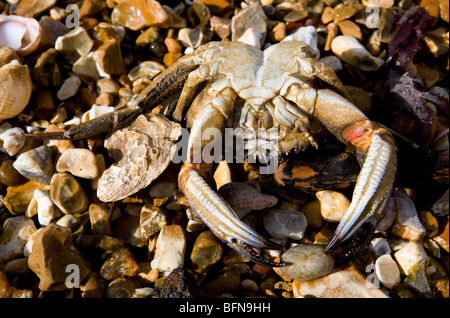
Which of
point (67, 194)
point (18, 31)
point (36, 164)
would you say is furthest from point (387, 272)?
point (18, 31)

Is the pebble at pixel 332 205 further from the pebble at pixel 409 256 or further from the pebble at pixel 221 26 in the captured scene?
the pebble at pixel 221 26

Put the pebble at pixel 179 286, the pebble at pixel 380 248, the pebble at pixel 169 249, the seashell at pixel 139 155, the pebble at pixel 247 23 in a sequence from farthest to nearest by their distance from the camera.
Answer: the pebble at pixel 247 23 → the pebble at pixel 380 248 → the seashell at pixel 139 155 → the pebble at pixel 169 249 → the pebble at pixel 179 286

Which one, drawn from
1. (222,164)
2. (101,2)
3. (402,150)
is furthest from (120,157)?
(402,150)

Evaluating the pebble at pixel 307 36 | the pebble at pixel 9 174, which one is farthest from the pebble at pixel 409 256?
the pebble at pixel 9 174

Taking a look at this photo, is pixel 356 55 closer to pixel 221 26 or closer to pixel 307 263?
pixel 221 26

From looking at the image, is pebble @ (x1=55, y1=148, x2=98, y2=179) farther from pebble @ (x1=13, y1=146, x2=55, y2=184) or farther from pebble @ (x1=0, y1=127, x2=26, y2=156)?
pebble @ (x1=0, y1=127, x2=26, y2=156)
